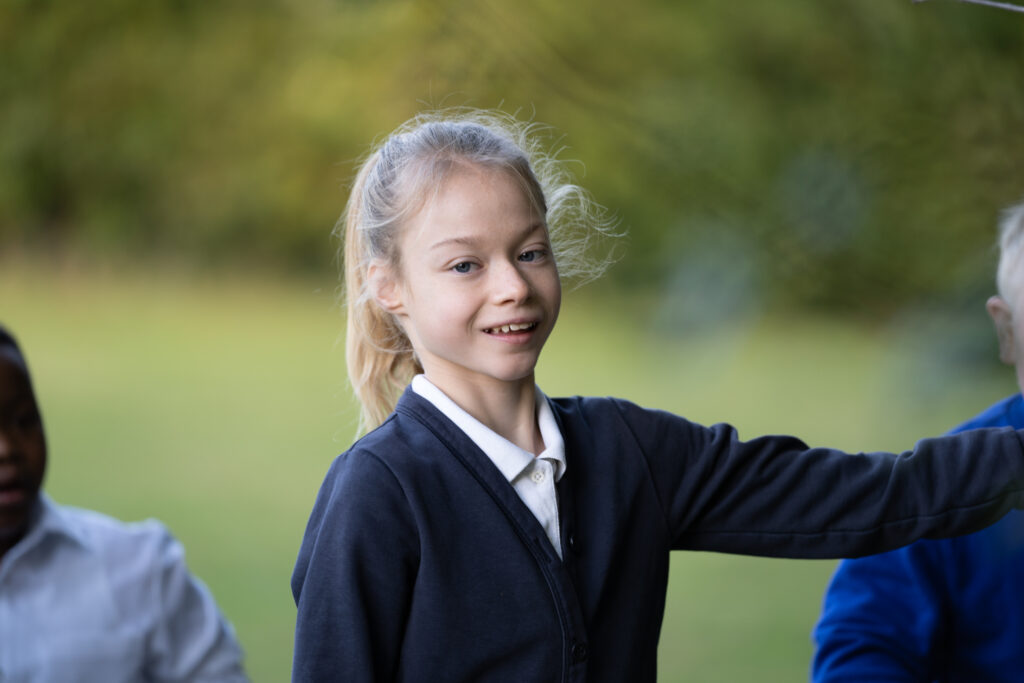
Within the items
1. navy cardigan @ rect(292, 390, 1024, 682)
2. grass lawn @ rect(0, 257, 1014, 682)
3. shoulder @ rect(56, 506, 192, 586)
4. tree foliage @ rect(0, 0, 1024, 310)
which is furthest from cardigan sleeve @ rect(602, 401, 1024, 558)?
grass lawn @ rect(0, 257, 1014, 682)

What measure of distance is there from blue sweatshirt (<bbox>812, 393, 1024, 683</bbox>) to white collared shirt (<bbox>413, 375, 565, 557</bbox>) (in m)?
0.29

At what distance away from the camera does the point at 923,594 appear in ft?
2.66

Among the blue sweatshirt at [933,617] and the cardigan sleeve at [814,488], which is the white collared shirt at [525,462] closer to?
the cardigan sleeve at [814,488]

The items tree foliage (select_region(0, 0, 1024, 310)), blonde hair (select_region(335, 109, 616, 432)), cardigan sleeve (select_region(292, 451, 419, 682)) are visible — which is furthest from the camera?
blonde hair (select_region(335, 109, 616, 432))

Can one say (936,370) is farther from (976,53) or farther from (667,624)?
(667,624)

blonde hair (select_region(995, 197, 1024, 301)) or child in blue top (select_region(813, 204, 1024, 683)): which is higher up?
blonde hair (select_region(995, 197, 1024, 301))

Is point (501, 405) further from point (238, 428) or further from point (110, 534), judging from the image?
point (238, 428)

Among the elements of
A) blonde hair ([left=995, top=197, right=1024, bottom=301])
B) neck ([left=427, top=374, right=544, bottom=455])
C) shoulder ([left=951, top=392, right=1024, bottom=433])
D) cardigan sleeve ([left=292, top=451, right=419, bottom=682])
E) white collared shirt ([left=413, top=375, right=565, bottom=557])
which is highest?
blonde hair ([left=995, top=197, right=1024, bottom=301])

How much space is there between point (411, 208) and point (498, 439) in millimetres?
154

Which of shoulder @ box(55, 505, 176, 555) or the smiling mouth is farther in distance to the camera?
shoulder @ box(55, 505, 176, 555)

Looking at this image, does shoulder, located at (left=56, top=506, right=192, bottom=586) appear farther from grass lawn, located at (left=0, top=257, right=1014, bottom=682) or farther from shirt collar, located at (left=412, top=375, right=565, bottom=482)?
grass lawn, located at (left=0, top=257, right=1014, bottom=682)

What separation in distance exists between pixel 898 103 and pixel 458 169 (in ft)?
1.01

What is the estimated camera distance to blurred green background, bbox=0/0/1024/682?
389mm

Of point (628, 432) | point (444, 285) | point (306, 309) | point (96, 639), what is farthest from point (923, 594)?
point (306, 309)
